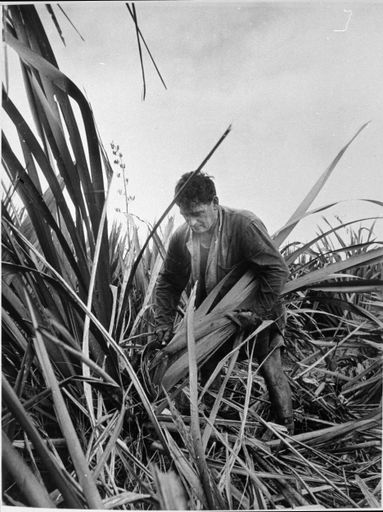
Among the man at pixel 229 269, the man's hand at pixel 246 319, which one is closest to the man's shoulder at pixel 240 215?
the man at pixel 229 269

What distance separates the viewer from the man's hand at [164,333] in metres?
0.73

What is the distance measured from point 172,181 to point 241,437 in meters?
0.37

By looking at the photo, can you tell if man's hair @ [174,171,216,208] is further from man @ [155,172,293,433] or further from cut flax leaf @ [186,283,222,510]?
cut flax leaf @ [186,283,222,510]

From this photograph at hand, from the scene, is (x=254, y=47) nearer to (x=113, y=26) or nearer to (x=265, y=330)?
(x=113, y=26)

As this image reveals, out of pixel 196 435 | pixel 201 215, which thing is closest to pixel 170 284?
pixel 201 215

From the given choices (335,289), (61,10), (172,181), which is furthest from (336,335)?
(61,10)

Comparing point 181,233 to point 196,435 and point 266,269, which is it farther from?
point 196,435

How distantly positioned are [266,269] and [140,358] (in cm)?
23

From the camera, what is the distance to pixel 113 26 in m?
0.68

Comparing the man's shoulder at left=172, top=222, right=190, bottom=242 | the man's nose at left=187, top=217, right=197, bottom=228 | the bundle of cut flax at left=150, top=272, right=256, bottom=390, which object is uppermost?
the man's nose at left=187, top=217, right=197, bottom=228

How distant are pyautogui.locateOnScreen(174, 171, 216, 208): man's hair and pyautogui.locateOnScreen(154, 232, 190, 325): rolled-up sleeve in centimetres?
6

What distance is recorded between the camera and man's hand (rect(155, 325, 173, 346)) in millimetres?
728

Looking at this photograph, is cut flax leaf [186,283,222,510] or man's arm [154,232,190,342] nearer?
cut flax leaf [186,283,222,510]

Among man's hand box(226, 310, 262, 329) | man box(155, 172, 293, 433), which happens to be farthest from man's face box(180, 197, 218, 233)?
man's hand box(226, 310, 262, 329)
